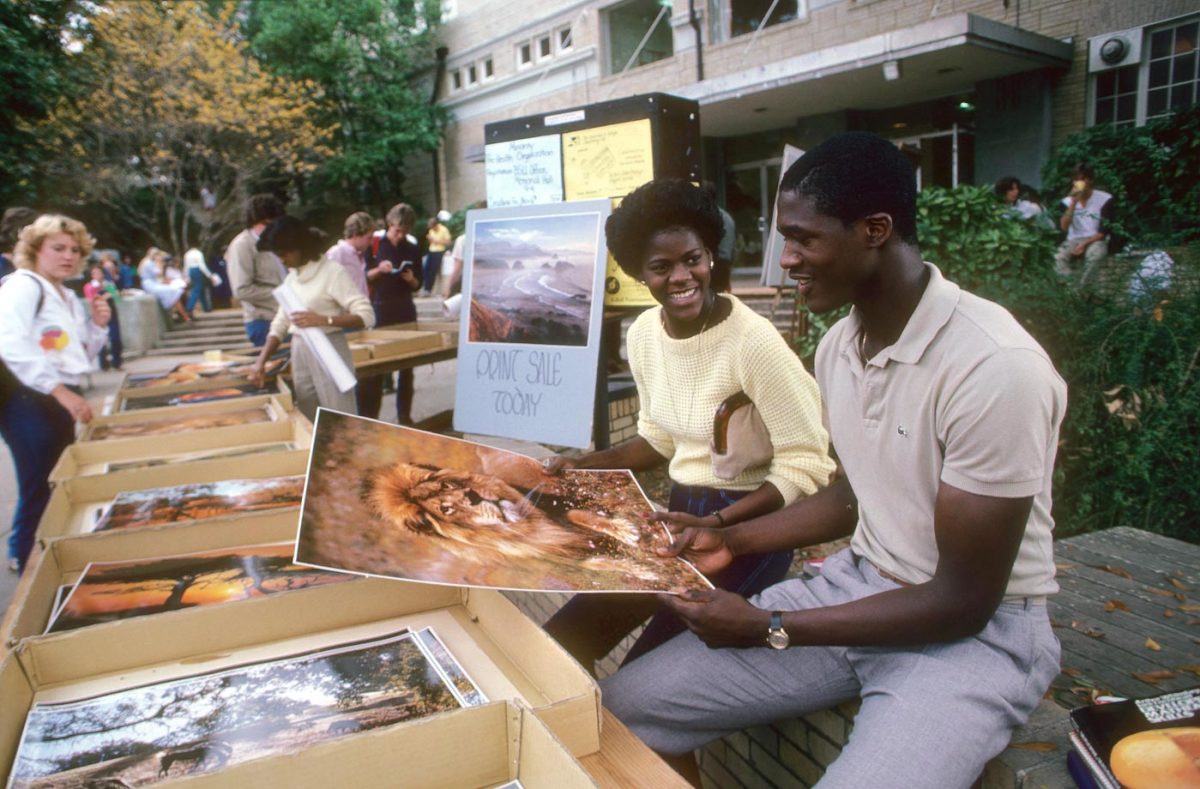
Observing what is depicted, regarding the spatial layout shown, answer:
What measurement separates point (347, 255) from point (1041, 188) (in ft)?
32.1

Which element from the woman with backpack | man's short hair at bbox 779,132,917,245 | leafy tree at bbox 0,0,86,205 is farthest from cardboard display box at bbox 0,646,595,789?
leafy tree at bbox 0,0,86,205

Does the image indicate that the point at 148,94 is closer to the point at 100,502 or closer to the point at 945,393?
the point at 100,502

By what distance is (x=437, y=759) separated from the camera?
106 cm

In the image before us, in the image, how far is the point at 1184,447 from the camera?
3170 millimetres

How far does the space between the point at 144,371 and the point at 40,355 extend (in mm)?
2321

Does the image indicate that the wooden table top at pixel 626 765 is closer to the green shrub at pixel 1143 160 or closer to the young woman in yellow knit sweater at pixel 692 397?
the young woman in yellow knit sweater at pixel 692 397

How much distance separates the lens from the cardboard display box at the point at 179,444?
9.36 ft

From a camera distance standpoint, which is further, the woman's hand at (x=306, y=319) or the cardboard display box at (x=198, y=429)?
the woman's hand at (x=306, y=319)

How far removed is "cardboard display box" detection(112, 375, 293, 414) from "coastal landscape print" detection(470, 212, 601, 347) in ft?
3.22

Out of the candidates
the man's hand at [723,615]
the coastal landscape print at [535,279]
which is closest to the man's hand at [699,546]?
the man's hand at [723,615]

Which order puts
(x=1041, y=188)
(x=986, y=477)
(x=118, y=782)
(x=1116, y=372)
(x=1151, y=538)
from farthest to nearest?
→ (x=1041, y=188) → (x=1116, y=372) → (x=1151, y=538) → (x=986, y=477) → (x=118, y=782)

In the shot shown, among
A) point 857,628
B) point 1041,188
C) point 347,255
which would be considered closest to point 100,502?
point 857,628

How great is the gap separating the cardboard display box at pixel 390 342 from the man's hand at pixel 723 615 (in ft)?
12.5

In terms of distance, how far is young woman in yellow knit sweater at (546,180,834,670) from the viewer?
6.53 feet
